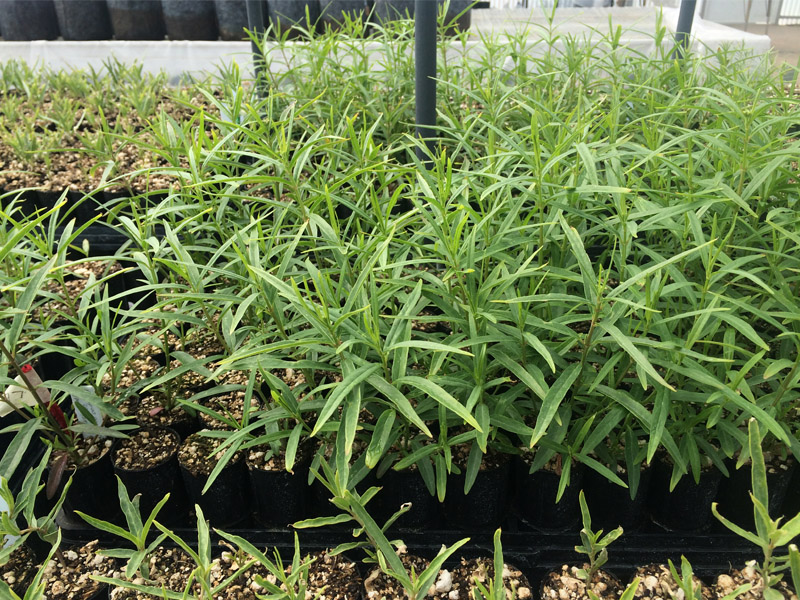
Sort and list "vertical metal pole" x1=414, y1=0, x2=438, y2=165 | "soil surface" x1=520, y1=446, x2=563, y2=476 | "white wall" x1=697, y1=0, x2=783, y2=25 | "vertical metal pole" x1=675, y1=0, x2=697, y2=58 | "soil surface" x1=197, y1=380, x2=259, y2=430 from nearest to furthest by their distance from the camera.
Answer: "soil surface" x1=520, y1=446, x2=563, y2=476 < "soil surface" x1=197, y1=380, x2=259, y2=430 < "vertical metal pole" x1=414, y1=0, x2=438, y2=165 < "vertical metal pole" x1=675, y1=0, x2=697, y2=58 < "white wall" x1=697, y1=0, x2=783, y2=25

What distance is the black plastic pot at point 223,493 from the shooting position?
41.5 inches

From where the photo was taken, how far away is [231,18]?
445 cm

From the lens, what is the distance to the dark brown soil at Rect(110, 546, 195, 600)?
899mm

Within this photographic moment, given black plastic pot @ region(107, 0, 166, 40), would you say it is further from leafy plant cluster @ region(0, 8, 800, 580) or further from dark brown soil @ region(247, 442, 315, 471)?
dark brown soil @ region(247, 442, 315, 471)

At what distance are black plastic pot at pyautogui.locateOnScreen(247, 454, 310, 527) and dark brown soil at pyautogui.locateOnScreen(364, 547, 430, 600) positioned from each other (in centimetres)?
19

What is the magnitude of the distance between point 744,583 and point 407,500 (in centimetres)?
48

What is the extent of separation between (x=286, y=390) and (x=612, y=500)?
1.77ft

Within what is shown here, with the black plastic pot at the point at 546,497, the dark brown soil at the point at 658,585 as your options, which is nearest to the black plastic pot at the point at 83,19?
the black plastic pot at the point at 546,497

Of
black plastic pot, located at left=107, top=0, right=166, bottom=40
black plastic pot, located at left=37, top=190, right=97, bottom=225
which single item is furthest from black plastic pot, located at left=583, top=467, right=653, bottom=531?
black plastic pot, located at left=107, top=0, right=166, bottom=40

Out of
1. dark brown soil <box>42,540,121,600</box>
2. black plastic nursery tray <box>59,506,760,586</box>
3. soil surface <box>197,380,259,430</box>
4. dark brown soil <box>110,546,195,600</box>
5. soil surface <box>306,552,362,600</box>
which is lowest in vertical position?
black plastic nursery tray <box>59,506,760,586</box>

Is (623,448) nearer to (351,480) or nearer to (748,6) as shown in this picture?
(351,480)

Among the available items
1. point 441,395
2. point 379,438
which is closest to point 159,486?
point 379,438

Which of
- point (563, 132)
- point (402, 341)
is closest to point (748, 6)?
point (563, 132)

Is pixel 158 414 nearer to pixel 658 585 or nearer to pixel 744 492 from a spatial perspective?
pixel 658 585
